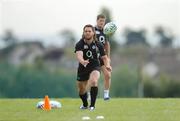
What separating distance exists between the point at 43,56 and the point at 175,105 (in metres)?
75.8

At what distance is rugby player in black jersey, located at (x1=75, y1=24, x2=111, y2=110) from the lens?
15.6m

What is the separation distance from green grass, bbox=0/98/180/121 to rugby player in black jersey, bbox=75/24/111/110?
0.46 m

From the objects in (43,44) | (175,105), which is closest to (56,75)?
(43,44)

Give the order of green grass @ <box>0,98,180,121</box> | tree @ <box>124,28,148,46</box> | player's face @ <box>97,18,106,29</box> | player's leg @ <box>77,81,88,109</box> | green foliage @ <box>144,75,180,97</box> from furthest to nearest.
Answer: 1. tree @ <box>124,28,148,46</box>
2. green foliage @ <box>144,75,180,97</box>
3. player's face @ <box>97,18,106,29</box>
4. player's leg @ <box>77,81,88,109</box>
5. green grass @ <box>0,98,180,121</box>

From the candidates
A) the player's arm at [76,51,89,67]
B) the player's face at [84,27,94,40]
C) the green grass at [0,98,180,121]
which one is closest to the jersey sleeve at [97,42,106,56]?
the player's face at [84,27,94,40]

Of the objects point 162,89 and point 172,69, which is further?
point 172,69

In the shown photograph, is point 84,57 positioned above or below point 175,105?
above

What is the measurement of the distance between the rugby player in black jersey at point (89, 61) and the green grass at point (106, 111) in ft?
1.50

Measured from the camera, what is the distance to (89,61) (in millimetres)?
15914

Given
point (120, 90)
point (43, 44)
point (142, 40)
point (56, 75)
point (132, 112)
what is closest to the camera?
point (132, 112)

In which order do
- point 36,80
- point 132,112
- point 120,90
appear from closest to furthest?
1. point 132,112
2. point 36,80
3. point 120,90

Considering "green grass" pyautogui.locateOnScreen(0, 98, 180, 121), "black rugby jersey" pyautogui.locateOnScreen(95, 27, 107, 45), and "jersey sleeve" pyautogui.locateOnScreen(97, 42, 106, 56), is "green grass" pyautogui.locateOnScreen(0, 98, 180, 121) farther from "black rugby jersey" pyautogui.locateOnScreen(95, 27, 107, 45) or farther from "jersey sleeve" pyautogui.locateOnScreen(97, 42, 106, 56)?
"black rugby jersey" pyautogui.locateOnScreen(95, 27, 107, 45)

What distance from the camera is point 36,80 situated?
59969 mm

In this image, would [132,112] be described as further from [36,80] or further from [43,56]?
[43,56]
